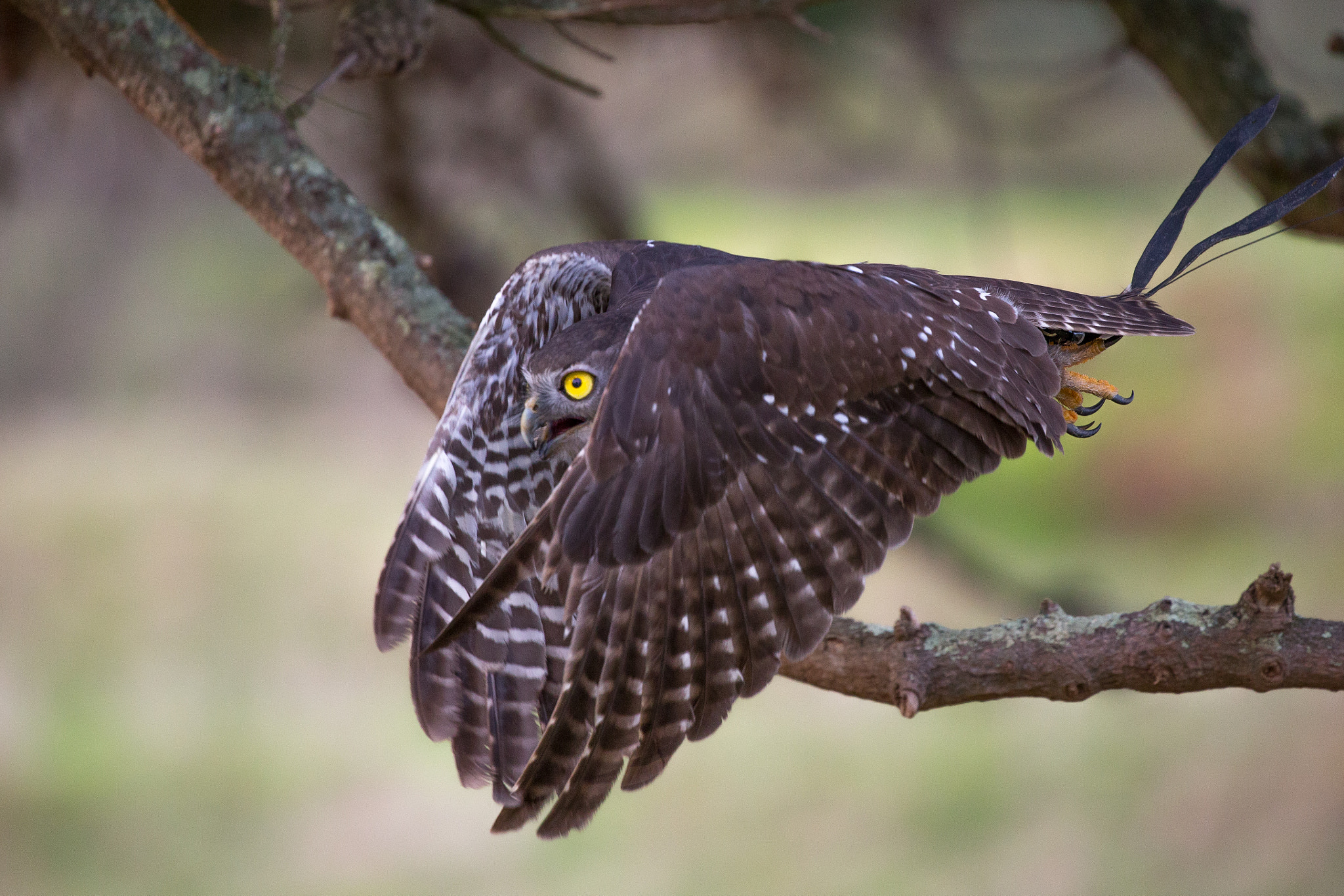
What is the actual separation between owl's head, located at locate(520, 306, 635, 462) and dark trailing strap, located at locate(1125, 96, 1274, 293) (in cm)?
83

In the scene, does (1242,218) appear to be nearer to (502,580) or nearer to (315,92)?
(502,580)

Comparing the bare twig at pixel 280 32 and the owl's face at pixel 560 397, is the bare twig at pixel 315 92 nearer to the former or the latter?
the bare twig at pixel 280 32

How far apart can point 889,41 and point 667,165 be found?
132 cm

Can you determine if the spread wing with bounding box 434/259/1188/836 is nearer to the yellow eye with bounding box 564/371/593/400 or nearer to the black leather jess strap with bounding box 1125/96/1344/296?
the yellow eye with bounding box 564/371/593/400

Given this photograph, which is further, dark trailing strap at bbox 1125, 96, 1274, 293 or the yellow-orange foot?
the yellow-orange foot

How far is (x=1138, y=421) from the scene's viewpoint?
468cm

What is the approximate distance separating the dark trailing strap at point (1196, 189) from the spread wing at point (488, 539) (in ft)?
2.75

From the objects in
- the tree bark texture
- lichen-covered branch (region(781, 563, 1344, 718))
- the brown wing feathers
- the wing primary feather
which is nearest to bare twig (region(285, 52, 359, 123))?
the tree bark texture

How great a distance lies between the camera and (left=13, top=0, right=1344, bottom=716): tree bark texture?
4.13ft

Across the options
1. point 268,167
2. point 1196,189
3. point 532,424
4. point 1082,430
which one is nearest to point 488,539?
point 532,424

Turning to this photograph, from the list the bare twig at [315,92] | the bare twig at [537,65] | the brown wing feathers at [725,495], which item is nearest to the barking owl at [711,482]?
the brown wing feathers at [725,495]

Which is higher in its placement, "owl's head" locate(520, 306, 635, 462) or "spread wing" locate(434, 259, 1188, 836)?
"owl's head" locate(520, 306, 635, 462)

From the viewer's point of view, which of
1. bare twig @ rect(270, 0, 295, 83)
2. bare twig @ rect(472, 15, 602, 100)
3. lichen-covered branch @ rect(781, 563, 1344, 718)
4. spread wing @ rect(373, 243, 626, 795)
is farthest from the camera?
bare twig @ rect(472, 15, 602, 100)

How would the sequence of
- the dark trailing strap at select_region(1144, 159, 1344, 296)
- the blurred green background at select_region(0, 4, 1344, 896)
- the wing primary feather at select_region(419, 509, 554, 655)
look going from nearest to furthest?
the wing primary feather at select_region(419, 509, 554, 655) → the dark trailing strap at select_region(1144, 159, 1344, 296) → the blurred green background at select_region(0, 4, 1344, 896)
